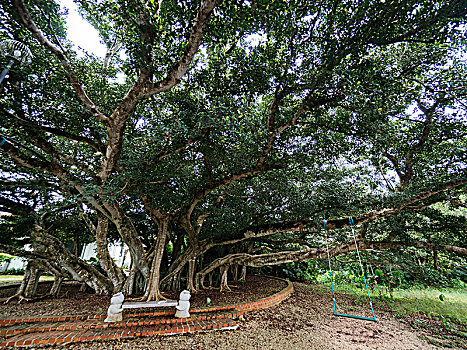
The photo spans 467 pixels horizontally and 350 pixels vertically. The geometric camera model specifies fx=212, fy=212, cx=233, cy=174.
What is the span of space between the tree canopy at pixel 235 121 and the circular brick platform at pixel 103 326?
A: 126 cm

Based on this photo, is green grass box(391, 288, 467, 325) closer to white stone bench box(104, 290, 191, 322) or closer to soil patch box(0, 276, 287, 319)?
soil patch box(0, 276, 287, 319)

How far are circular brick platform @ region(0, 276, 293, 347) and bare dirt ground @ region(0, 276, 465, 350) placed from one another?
0.13 m

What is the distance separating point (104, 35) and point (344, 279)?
37.2ft

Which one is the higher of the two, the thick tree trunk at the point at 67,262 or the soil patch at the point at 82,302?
the thick tree trunk at the point at 67,262

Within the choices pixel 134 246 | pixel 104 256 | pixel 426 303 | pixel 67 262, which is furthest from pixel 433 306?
pixel 67 262

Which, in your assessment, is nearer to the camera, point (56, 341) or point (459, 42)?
point (56, 341)

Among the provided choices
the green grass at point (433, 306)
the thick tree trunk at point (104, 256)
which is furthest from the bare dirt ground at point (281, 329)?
the green grass at point (433, 306)

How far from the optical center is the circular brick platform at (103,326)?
10.3 feet

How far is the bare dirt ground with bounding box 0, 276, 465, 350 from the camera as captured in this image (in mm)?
3373

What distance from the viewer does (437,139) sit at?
451 cm

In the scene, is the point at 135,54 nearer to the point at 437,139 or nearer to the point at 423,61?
the point at 423,61

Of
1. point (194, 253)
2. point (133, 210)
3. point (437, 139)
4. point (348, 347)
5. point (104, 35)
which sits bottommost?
point (348, 347)

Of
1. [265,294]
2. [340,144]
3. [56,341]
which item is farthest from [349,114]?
[56,341]

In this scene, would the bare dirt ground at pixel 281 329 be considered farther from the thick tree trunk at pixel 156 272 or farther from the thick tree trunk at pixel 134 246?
the thick tree trunk at pixel 134 246
